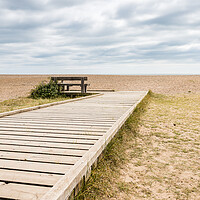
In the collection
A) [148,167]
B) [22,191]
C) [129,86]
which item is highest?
[129,86]

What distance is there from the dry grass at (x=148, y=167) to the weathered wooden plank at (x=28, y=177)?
1.22ft

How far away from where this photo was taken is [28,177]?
2258mm

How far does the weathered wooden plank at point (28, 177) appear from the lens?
2.16 meters

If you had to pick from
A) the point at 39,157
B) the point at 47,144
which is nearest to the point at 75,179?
the point at 39,157

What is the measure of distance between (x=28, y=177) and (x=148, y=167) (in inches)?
77.8

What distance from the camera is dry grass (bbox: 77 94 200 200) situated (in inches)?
106

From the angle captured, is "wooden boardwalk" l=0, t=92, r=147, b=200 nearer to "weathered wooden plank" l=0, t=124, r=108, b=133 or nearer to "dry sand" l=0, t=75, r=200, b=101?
"weathered wooden plank" l=0, t=124, r=108, b=133

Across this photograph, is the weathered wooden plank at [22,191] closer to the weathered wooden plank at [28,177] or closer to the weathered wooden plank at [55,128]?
the weathered wooden plank at [28,177]

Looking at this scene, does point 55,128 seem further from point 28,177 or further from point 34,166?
point 28,177

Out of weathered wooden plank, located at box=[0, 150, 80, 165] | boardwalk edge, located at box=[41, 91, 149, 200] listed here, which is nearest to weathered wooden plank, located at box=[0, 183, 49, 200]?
boardwalk edge, located at box=[41, 91, 149, 200]

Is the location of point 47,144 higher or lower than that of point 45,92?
lower

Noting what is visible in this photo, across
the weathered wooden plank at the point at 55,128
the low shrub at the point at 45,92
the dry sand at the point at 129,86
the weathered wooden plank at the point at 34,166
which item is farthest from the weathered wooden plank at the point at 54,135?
the dry sand at the point at 129,86

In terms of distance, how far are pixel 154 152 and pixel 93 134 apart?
4.09 feet

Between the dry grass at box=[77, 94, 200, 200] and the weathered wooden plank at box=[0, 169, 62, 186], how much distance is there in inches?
14.7
